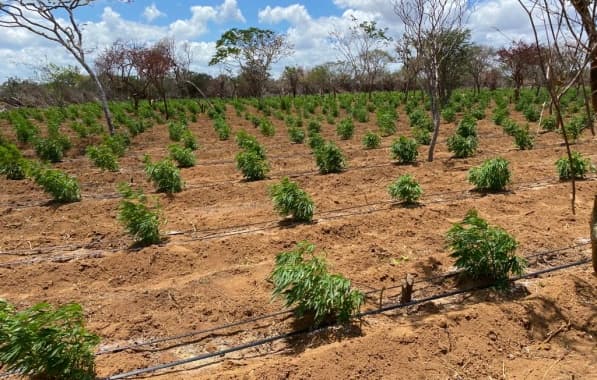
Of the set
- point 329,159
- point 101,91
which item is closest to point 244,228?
point 329,159

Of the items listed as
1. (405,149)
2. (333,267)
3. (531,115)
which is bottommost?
(333,267)

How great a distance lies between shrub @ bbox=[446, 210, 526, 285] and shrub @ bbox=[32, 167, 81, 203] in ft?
20.1

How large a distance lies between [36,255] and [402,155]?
6.80 meters

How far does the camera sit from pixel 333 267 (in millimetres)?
4699

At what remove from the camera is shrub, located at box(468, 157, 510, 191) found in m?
6.80

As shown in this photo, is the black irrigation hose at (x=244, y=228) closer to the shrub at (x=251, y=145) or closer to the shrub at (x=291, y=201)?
the shrub at (x=291, y=201)

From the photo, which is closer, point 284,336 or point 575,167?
point 284,336

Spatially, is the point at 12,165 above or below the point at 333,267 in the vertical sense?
above

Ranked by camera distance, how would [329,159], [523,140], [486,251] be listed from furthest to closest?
[523,140]
[329,159]
[486,251]

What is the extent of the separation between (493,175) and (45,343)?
6.29 meters

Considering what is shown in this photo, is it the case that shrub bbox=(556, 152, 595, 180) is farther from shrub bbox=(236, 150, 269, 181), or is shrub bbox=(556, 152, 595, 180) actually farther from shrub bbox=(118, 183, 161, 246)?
shrub bbox=(118, 183, 161, 246)

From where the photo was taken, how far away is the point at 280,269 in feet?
11.5

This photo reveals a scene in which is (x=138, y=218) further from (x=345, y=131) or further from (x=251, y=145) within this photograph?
(x=345, y=131)

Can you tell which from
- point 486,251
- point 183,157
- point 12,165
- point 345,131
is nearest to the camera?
point 486,251
